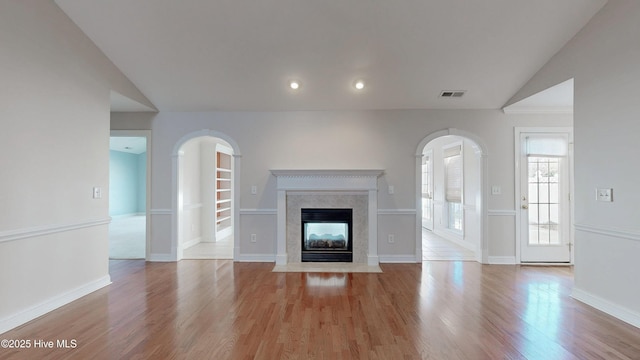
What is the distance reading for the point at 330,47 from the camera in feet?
12.3

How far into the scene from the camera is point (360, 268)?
4.60 meters

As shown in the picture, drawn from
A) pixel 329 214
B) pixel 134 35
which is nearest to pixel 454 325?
pixel 329 214

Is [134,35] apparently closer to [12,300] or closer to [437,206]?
[12,300]

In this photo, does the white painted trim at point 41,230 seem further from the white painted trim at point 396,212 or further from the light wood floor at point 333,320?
the white painted trim at point 396,212

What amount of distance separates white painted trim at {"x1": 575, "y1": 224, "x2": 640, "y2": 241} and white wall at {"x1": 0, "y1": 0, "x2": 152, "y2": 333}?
18.5 ft

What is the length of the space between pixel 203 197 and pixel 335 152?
3.35 metres

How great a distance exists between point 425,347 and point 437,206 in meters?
5.85

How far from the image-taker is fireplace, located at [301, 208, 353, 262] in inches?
193

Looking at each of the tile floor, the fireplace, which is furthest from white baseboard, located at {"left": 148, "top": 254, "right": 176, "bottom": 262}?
the tile floor

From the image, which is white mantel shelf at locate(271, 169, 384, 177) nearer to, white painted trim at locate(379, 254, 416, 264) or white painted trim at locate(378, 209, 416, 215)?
white painted trim at locate(378, 209, 416, 215)

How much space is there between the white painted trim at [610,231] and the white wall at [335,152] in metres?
1.52

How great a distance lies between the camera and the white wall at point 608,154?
2.84m

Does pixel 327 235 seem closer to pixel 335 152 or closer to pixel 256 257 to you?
pixel 256 257

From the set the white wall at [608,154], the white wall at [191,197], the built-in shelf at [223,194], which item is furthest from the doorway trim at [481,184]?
the built-in shelf at [223,194]
